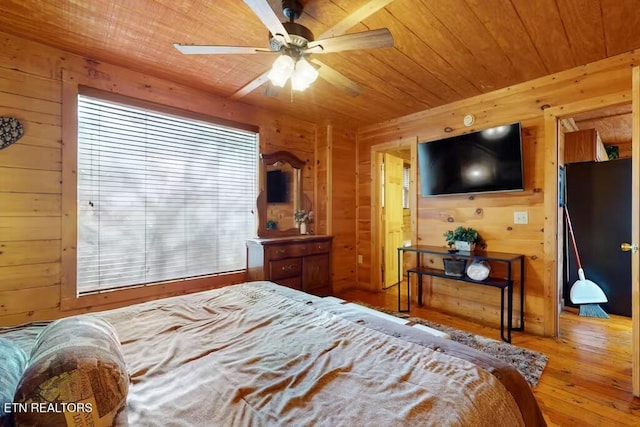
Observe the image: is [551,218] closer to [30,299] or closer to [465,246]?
[465,246]

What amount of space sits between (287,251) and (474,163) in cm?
226

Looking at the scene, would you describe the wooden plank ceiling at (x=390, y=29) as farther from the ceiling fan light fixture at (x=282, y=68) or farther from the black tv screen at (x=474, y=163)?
the black tv screen at (x=474, y=163)

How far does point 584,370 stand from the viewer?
7.04 ft

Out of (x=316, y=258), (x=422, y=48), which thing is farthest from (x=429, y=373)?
(x=316, y=258)

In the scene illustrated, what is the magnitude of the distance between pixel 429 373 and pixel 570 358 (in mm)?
2256

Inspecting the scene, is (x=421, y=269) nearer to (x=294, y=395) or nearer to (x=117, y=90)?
(x=294, y=395)

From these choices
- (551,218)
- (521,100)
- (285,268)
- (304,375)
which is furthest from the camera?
(285,268)

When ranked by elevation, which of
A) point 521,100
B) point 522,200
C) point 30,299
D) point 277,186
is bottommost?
point 30,299

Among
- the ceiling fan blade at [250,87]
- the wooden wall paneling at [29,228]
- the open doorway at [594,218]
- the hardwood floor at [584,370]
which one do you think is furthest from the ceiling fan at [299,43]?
the open doorway at [594,218]

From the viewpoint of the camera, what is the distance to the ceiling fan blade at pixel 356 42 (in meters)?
1.54

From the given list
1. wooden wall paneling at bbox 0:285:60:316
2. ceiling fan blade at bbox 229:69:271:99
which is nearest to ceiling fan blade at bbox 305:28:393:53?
ceiling fan blade at bbox 229:69:271:99

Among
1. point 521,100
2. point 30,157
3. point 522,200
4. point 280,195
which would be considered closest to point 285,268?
point 280,195

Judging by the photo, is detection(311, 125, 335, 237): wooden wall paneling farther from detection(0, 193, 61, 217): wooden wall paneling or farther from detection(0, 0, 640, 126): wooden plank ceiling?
detection(0, 193, 61, 217): wooden wall paneling

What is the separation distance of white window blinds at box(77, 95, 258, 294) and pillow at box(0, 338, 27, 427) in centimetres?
176
